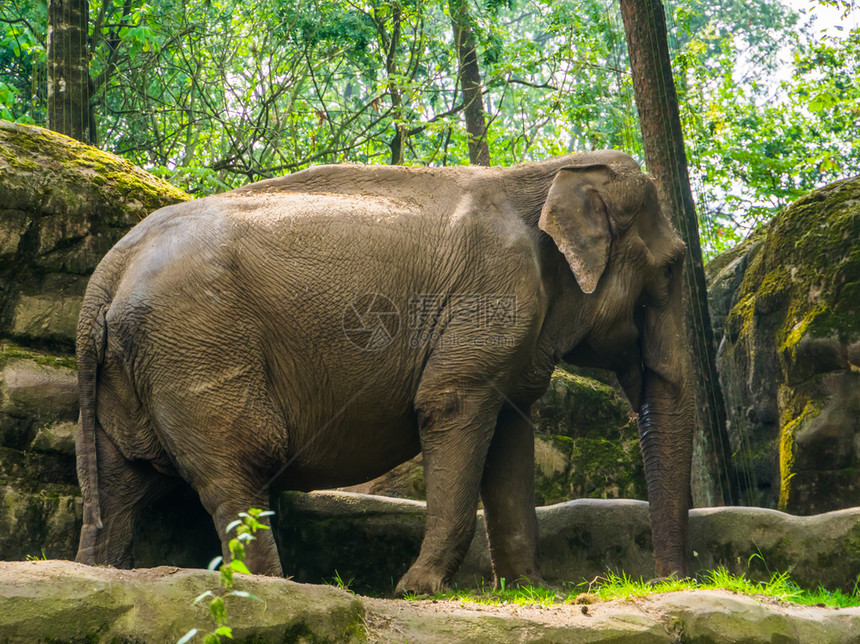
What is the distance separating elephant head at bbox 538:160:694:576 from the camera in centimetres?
616

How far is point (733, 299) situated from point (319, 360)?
5977 mm

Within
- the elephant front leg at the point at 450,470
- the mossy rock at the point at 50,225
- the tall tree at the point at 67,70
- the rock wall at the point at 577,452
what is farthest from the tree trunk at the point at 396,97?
the elephant front leg at the point at 450,470

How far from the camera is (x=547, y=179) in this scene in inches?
252

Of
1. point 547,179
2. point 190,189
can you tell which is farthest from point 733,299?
point 190,189

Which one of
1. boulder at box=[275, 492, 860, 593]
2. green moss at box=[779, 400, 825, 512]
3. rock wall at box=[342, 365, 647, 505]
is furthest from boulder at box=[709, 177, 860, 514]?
boulder at box=[275, 492, 860, 593]

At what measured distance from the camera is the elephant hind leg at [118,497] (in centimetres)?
545

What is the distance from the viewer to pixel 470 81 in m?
15.2

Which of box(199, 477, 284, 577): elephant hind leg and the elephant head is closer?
box(199, 477, 284, 577): elephant hind leg

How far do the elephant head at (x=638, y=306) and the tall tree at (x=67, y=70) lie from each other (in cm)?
491

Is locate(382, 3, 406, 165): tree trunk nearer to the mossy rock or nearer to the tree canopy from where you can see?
the tree canopy

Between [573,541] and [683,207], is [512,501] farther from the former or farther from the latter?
[683,207]

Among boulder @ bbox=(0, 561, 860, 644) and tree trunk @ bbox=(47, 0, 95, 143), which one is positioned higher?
tree trunk @ bbox=(47, 0, 95, 143)

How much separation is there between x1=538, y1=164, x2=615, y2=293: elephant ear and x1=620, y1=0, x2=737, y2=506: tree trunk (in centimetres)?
240

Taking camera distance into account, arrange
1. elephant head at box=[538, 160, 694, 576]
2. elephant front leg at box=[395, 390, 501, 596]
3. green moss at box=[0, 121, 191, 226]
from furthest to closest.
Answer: green moss at box=[0, 121, 191, 226] → elephant head at box=[538, 160, 694, 576] → elephant front leg at box=[395, 390, 501, 596]
